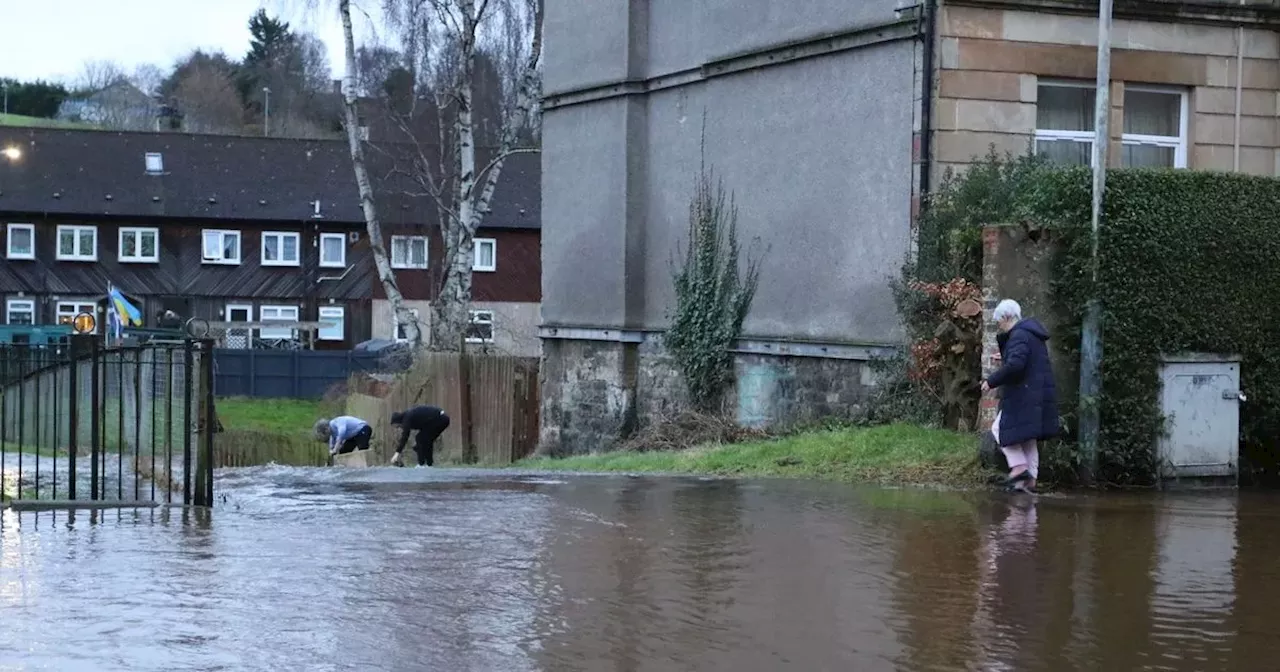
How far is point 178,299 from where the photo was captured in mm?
60969

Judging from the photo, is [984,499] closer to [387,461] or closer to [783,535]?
[783,535]

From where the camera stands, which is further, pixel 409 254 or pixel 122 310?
pixel 409 254

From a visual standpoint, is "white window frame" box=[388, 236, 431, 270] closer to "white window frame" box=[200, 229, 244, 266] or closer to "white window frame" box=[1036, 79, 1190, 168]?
"white window frame" box=[200, 229, 244, 266]

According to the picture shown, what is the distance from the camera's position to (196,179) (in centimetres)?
6225

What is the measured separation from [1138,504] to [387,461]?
1793 cm

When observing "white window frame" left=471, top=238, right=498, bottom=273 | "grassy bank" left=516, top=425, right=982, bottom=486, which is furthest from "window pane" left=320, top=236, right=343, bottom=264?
"grassy bank" left=516, top=425, right=982, bottom=486

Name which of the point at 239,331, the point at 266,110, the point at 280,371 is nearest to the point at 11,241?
the point at 239,331

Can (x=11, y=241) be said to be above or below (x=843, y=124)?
below

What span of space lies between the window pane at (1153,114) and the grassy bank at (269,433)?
604 inches

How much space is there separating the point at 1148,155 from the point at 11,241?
5030 centimetres

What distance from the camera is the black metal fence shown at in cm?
5203

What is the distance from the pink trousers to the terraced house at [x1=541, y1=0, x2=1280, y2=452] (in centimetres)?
484

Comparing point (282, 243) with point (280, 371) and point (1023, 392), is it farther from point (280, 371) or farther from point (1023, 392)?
point (1023, 392)

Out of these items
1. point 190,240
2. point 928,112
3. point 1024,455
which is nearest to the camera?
point 1024,455
